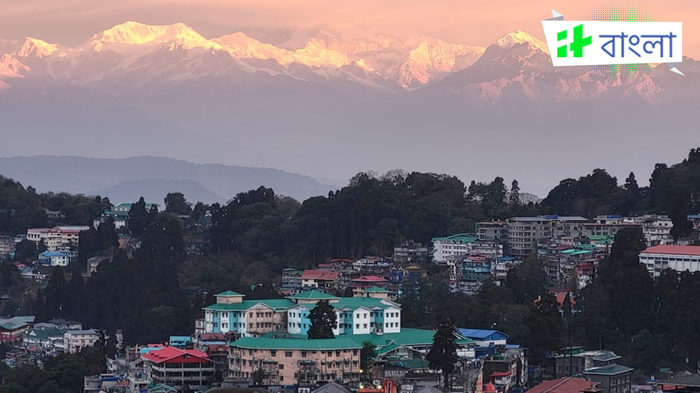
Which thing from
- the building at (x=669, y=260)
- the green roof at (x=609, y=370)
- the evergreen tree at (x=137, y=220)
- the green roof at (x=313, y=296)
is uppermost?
the evergreen tree at (x=137, y=220)

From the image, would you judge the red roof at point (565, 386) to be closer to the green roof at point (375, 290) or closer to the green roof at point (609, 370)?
the green roof at point (609, 370)

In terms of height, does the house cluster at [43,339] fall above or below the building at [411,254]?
below

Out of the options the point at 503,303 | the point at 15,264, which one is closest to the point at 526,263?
the point at 503,303

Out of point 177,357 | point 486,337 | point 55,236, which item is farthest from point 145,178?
point 177,357

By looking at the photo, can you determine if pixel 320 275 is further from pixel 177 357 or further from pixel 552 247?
pixel 177 357

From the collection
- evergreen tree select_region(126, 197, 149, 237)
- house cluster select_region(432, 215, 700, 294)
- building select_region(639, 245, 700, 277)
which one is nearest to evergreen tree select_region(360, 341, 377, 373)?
building select_region(639, 245, 700, 277)

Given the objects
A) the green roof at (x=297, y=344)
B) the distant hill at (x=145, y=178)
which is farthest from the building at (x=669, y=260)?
the distant hill at (x=145, y=178)

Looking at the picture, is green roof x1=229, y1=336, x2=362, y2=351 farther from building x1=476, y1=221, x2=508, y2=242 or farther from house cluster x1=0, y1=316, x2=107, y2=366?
building x1=476, y1=221, x2=508, y2=242

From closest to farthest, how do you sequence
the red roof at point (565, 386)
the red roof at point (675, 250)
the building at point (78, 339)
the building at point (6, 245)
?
the red roof at point (565, 386), the red roof at point (675, 250), the building at point (78, 339), the building at point (6, 245)
